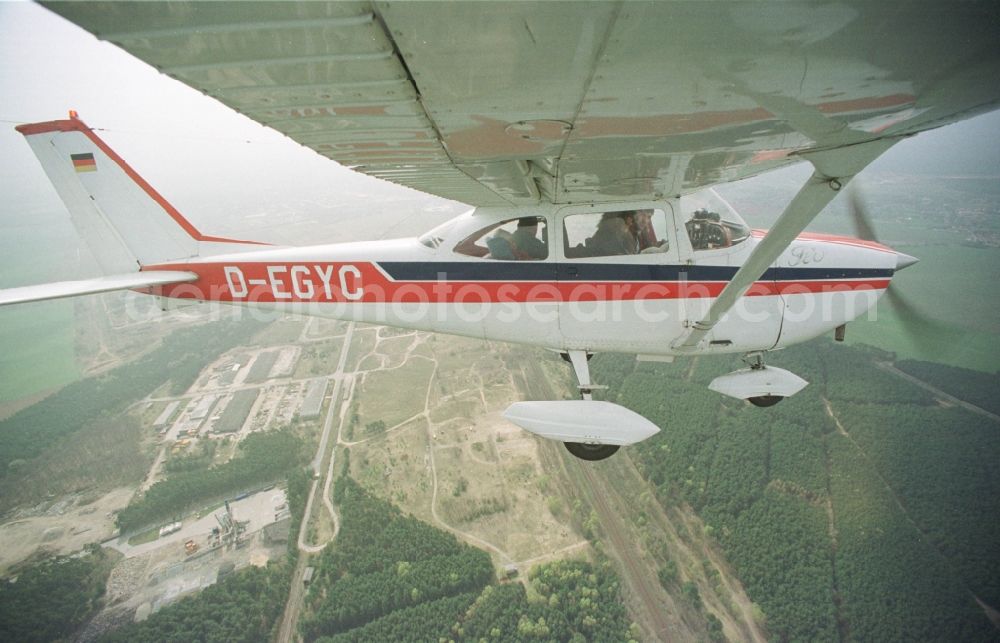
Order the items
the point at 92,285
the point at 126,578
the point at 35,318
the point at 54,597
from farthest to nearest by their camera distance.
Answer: the point at 35,318, the point at 126,578, the point at 54,597, the point at 92,285

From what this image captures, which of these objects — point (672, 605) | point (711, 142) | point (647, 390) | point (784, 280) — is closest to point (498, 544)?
point (672, 605)

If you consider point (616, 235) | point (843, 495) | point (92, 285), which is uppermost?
point (616, 235)

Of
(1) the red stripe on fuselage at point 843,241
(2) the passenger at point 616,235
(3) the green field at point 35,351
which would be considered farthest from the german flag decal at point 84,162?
(3) the green field at point 35,351

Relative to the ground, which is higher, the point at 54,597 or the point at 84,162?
the point at 84,162

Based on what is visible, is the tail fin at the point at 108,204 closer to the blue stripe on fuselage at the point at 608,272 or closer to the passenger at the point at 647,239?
the blue stripe on fuselage at the point at 608,272

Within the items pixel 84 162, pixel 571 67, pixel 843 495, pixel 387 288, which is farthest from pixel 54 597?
pixel 843 495

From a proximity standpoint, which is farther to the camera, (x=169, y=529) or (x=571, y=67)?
(x=169, y=529)

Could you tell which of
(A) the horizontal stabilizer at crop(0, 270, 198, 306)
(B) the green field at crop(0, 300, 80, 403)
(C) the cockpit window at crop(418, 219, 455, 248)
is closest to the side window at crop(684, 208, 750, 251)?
(C) the cockpit window at crop(418, 219, 455, 248)

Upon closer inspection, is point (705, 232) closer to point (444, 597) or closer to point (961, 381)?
point (444, 597)
